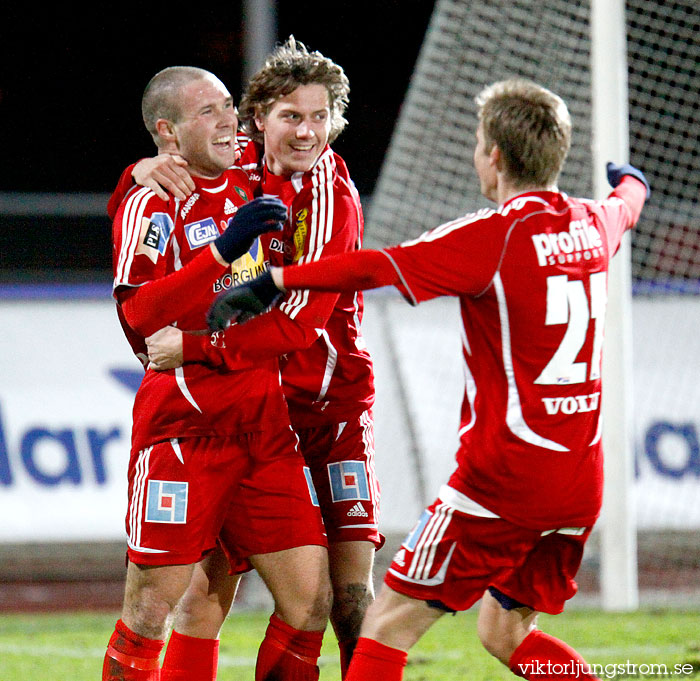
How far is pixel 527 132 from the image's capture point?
3.18 meters

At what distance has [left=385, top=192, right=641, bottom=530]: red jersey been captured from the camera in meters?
3.10

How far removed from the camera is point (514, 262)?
3104mm

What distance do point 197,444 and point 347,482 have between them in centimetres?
57

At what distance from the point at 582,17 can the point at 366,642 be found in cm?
532

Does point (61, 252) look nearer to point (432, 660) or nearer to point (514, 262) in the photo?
point (432, 660)

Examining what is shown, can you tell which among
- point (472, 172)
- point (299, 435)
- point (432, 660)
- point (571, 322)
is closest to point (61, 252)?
point (472, 172)

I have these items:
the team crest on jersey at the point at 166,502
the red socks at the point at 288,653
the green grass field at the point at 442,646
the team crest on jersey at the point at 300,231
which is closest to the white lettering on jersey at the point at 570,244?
the team crest on jersey at the point at 300,231

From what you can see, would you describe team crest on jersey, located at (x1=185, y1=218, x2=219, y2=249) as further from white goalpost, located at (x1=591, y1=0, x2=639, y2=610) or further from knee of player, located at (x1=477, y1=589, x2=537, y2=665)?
white goalpost, located at (x1=591, y1=0, x2=639, y2=610)

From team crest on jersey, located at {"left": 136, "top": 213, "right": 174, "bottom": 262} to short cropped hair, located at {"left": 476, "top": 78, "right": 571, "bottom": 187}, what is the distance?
957 mm

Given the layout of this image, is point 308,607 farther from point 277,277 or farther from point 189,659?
point 277,277

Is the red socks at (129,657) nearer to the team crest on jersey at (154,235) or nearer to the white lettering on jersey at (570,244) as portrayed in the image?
the team crest on jersey at (154,235)

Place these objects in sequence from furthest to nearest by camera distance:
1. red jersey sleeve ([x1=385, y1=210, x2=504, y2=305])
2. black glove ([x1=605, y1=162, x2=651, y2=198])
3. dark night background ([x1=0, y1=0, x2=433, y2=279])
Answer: dark night background ([x1=0, y1=0, x2=433, y2=279])
black glove ([x1=605, y1=162, x2=651, y2=198])
red jersey sleeve ([x1=385, y1=210, x2=504, y2=305])

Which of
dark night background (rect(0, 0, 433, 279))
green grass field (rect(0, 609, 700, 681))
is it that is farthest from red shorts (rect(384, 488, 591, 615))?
dark night background (rect(0, 0, 433, 279))

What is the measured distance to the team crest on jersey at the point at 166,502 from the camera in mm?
3430
